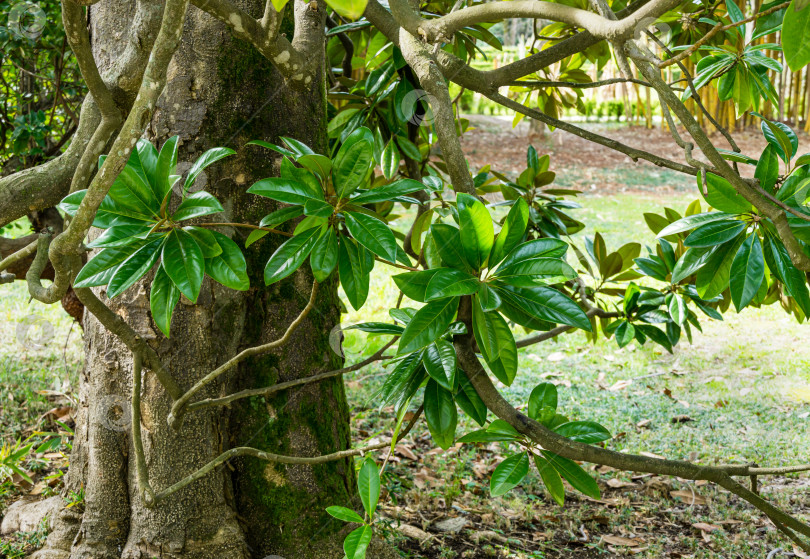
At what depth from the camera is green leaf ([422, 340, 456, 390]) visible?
106 centimetres

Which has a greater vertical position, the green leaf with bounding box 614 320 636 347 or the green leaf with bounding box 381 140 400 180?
the green leaf with bounding box 381 140 400 180

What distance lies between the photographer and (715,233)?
1.26 m

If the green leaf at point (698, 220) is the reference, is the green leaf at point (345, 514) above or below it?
below

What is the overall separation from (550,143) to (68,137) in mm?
11263

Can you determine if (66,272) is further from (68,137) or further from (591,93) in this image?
(591,93)

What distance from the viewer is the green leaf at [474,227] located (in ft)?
3.28

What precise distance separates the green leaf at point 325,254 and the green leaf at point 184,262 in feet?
0.60

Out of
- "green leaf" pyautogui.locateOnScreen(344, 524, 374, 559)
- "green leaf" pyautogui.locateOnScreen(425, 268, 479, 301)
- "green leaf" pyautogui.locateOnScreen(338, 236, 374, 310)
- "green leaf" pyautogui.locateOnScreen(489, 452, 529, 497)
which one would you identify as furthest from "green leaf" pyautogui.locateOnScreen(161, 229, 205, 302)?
"green leaf" pyautogui.locateOnScreen(489, 452, 529, 497)

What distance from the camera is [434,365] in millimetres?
1095

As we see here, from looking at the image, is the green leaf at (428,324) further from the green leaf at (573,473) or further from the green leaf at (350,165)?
the green leaf at (573,473)

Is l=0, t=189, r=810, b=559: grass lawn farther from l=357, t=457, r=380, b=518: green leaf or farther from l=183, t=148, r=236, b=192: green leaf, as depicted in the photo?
l=183, t=148, r=236, b=192: green leaf

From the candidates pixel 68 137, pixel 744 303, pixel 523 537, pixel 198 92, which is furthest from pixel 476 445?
pixel 68 137

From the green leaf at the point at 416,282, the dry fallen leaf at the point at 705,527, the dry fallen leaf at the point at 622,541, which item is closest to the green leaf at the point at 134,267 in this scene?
the green leaf at the point at 416,282

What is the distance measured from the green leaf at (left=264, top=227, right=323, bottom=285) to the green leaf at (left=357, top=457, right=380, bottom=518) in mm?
356
